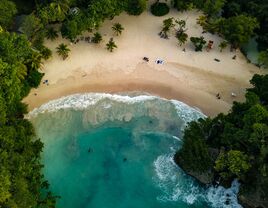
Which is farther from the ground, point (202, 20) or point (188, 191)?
point (202, 20)

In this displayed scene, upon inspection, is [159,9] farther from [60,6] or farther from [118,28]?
[60,6]

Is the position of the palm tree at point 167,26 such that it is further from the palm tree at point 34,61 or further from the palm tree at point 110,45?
the palm tree at point 34,61

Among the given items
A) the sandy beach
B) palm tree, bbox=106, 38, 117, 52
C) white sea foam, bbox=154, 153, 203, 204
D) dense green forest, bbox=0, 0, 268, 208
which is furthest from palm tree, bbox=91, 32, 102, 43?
white sea foam, bbox=154, 153, 203, 204

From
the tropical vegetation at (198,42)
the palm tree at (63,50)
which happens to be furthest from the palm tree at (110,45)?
the tropical vegetation at (198,42)

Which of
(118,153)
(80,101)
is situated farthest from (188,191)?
(80,101)

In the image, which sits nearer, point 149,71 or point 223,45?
point 149,71

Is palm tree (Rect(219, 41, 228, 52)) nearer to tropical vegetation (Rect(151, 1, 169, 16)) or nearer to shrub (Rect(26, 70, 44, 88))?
tropical vegetation (Rect(151, 1, 169, 16))
